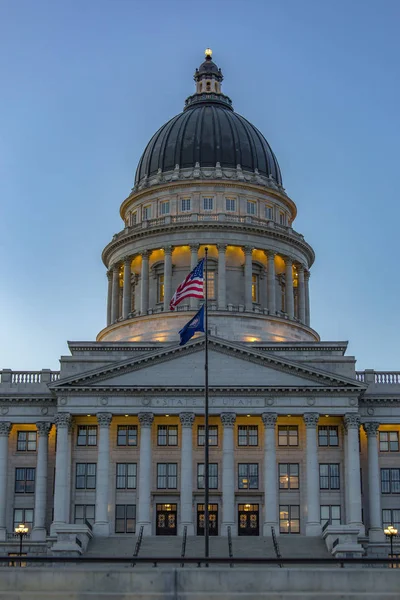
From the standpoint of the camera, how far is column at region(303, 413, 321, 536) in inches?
2835

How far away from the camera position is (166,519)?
74.4 m

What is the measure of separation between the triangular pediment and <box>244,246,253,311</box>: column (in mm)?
16957

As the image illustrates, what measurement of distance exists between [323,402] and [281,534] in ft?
30.5

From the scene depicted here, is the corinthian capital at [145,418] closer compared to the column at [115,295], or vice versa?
the corinthian capital at [145,418]

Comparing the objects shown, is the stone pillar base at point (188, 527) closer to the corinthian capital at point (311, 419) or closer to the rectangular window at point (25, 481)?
the corinthian capital at point (311, 419)

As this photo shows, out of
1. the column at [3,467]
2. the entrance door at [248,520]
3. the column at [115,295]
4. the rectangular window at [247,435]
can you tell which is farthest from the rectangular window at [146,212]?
the entrance door at [248,520]

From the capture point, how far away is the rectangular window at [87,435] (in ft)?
251

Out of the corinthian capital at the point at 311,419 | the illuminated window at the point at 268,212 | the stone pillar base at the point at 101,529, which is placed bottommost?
the stone pillar base at the point at 101,529

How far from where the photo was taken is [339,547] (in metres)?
63.9

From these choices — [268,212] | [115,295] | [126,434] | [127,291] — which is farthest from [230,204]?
[126,434]

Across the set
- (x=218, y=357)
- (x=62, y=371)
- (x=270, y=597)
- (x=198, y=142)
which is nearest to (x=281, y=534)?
(x=218, y=357)

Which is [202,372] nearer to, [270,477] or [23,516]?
[270,477]

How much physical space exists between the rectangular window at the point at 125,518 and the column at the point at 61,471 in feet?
12.1

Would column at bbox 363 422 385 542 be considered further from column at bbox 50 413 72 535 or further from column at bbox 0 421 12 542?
column at bbox 0 421 12 542
